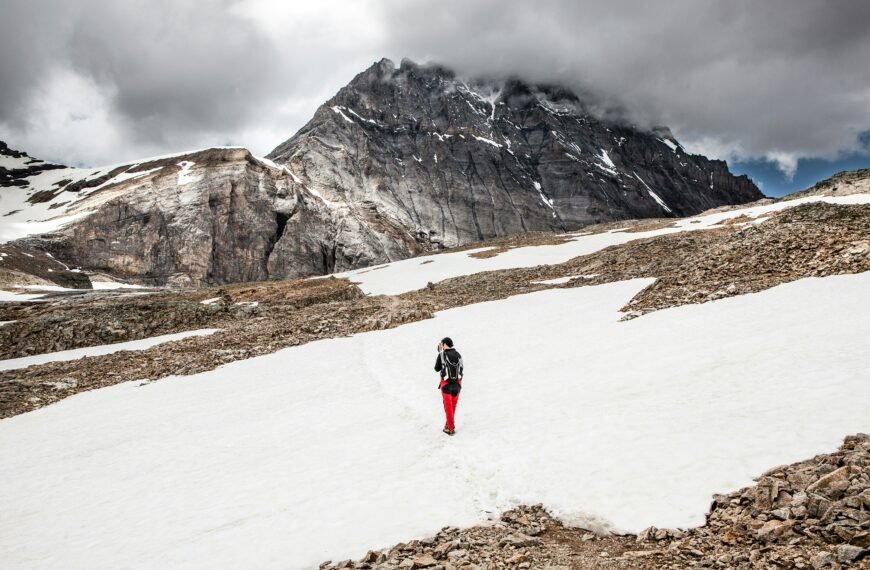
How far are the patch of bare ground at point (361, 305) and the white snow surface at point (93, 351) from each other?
153 centimetres

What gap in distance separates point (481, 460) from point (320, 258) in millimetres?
110889

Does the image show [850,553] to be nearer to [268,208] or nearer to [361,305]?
[361,305]

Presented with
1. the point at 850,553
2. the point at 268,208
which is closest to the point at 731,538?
the point at 850,553

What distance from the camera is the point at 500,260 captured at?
60.1m

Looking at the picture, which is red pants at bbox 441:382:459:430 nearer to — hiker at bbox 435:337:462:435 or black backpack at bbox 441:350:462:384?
hiker at bbox 435:337:462:435

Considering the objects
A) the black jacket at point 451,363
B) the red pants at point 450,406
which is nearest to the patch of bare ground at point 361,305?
the black jacket at point 451,363

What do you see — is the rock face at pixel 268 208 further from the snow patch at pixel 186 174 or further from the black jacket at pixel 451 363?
the black jacket at pixel 451 363

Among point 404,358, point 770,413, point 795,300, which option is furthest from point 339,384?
point 795,300

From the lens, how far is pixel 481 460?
10.5 meters

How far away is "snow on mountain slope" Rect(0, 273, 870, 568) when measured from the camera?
827 centimetres

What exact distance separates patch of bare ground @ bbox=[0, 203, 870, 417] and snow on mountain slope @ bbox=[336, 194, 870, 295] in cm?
675

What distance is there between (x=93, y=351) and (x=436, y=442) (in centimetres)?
2901

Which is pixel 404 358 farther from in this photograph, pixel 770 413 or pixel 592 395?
pixel 770 413

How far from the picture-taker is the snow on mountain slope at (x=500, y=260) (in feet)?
181
